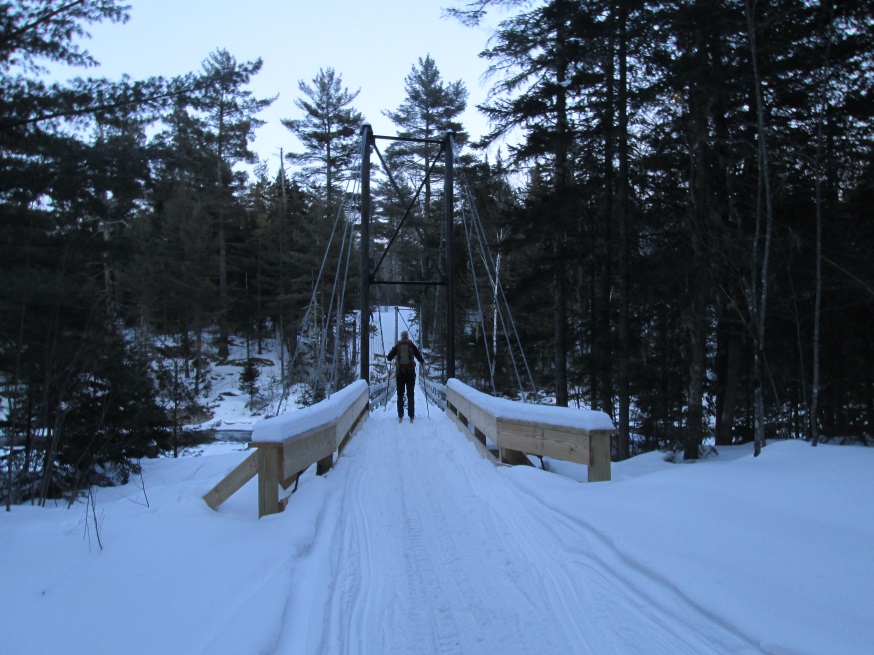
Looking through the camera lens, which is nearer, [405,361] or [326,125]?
[405,361]

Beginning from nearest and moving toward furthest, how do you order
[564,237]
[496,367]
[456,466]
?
[456,466]
[564,237]
[496,367]

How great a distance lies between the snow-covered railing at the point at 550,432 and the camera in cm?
464

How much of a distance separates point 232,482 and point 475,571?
1897mm

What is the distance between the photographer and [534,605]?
9.34ft

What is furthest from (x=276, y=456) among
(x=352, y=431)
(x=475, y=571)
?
(x=352, y=431)

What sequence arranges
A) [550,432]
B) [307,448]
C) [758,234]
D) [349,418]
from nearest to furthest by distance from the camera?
1. [307,448]
2. [550,432]
3. [758,234]
4. [349,418]

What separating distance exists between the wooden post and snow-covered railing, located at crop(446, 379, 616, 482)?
2325mm

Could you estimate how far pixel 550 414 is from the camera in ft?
16.6

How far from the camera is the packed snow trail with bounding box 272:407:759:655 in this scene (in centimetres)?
251

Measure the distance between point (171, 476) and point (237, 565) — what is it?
5.45 m

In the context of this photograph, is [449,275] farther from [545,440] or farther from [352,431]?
[545,440]

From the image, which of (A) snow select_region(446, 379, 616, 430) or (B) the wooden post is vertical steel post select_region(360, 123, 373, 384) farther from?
(B) the wooden post

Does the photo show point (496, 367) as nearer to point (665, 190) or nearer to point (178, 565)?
point (665, 190)

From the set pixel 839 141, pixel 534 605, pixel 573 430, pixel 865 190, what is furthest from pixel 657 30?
pixel 534 605
